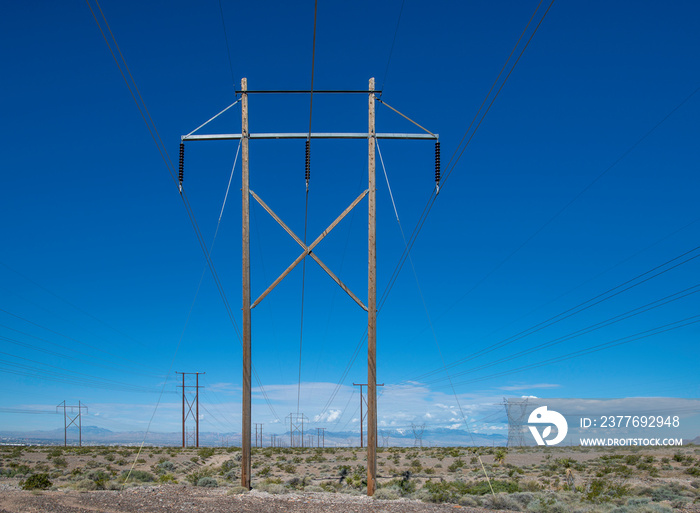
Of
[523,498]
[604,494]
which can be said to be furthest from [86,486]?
[604,494]

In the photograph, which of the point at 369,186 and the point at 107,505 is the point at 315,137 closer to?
the point at 369,186

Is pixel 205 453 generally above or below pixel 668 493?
below

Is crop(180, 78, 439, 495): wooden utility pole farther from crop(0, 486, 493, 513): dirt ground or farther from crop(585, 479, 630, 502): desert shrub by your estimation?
crop(585, 479, 630, 502): desert shrub

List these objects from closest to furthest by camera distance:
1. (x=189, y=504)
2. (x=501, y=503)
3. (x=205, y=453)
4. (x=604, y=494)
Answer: (x=189, y=504)
(x=501, y=503)
(x=604, y=494)
(x=205, y=453)

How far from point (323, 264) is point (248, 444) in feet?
22.5

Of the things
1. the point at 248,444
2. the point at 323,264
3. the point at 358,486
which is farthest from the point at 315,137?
the point at 358,486

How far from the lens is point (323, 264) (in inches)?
760

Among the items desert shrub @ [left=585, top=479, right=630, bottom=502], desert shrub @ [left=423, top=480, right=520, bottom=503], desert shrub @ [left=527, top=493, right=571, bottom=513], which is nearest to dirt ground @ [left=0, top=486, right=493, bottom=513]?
desert shrub @ [left=423, top=480, right=520, bottom=503]

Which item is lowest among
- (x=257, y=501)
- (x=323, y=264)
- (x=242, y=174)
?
(x=257, y=501)

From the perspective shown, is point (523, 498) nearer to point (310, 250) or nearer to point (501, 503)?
point (501, 503)

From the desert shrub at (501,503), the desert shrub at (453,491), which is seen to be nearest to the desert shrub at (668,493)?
the desert shrub at (453,491)

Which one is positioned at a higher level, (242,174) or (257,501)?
(242,174)

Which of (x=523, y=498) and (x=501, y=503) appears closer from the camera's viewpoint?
(x=501, y=503)

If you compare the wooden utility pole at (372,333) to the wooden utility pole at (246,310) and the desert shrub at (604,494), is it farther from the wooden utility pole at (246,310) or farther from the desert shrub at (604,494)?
the desert shrub at (604,494)
